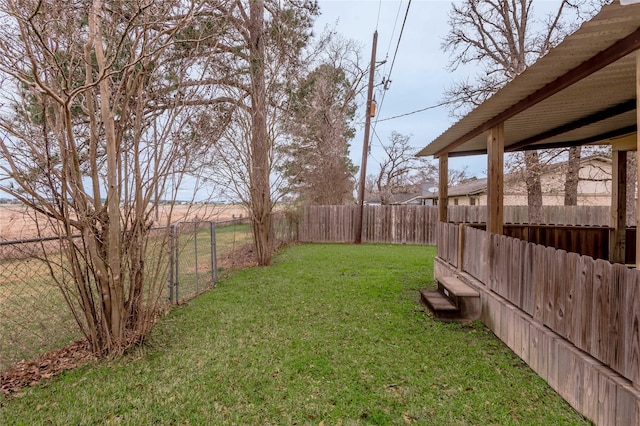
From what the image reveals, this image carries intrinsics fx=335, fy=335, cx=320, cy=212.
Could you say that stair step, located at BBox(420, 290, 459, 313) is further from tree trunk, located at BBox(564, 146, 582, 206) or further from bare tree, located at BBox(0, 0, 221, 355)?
tree trunk, located at BBox(564, 146, 582, 206)

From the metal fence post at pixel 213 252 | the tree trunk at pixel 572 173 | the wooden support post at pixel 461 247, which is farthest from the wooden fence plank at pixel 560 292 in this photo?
the tree trunk at pixel 572 173

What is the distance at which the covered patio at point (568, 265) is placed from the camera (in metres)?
2.07

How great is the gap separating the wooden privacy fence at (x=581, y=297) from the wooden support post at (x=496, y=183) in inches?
16.5

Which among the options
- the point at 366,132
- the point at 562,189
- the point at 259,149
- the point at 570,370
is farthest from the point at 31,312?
the point at 562,189

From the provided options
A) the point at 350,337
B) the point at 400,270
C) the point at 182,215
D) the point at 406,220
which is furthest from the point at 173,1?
the point at 406,220

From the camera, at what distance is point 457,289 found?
452 centimetres

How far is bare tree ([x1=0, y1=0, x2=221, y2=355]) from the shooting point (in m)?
2.81

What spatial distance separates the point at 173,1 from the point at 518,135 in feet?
17.8

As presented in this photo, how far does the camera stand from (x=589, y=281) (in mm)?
2391

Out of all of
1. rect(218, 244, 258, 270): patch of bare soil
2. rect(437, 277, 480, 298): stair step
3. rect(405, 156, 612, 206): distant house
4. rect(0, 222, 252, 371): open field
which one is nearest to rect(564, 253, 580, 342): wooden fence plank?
rect(437, 277, 480, 298): stair step

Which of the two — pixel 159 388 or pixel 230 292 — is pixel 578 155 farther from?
pixel 159 388

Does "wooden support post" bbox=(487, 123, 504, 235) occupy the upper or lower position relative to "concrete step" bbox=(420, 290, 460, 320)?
upper

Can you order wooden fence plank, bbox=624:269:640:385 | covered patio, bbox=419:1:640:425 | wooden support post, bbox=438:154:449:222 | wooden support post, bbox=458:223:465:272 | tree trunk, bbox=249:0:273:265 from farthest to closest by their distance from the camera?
tree trunk, bbox=249:0:273:265 < wooden support post, bbox=438:154:449:222 < wooden support post, bbox=458:223:465:272 < covered patio, bbox=419:1:640:425 < wooden fence plank, bbox=624:269:640:385

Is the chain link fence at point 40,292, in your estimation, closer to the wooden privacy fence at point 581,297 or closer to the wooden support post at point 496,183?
the wooden privacy fence at point 581,297
